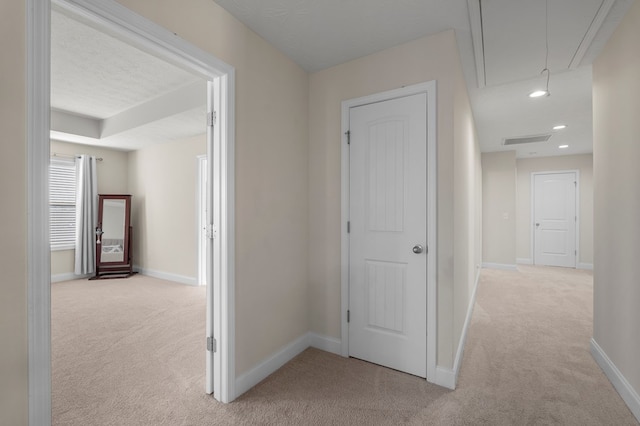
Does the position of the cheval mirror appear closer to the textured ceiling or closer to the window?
the window

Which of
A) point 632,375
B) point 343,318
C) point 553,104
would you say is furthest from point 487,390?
point 553,104

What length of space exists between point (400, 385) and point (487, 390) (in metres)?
0.58

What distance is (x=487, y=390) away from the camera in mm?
2012

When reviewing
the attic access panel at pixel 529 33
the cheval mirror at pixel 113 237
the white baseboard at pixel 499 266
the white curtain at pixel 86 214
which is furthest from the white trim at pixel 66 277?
the white baseboard at pixel 499 266

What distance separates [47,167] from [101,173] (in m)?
5.46

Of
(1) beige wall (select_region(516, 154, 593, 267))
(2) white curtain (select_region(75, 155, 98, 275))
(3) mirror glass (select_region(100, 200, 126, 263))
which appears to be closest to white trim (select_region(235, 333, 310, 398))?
(3) mirror glass (select_region(100, 200, 126, 263))

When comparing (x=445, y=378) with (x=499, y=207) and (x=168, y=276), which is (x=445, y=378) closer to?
(x=168, y=276)

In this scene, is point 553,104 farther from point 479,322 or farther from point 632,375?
point 632,375

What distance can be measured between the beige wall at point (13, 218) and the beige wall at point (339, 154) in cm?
192

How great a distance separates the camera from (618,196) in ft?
6.57

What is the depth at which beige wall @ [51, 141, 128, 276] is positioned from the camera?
16.7 ft

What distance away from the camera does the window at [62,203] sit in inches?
200

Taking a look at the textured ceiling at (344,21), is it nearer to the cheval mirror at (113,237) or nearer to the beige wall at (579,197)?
the cheval mirror at (113,237)

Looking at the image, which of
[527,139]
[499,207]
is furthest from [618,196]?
[499,207]
